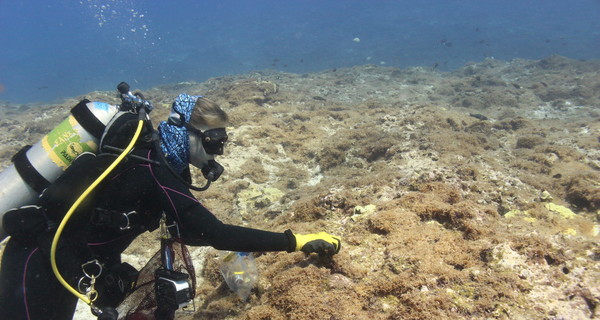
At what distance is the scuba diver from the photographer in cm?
220

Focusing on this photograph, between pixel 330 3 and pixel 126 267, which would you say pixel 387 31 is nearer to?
pixel 330 3

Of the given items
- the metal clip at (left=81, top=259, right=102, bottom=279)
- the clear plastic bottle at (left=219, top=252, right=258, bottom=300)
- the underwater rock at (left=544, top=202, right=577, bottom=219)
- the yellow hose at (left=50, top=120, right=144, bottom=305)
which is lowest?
the underwater rock at (left=544, top=202, right=577, bottom=219)

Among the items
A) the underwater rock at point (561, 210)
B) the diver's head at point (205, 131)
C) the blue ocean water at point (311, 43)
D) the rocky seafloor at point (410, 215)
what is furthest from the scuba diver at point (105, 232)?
the blue ocean water at point (311, 43)

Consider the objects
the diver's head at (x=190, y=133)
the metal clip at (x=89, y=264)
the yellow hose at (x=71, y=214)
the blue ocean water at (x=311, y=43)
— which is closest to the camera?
the yellow hose at (x=71, y=214)

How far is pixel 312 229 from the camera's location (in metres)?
3.45

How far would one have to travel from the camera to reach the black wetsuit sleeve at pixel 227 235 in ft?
7.68

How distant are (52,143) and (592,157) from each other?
11.2 meters

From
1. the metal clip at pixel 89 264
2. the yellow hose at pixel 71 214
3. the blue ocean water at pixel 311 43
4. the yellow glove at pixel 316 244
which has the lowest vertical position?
the blue ocean water at pixel 311 43

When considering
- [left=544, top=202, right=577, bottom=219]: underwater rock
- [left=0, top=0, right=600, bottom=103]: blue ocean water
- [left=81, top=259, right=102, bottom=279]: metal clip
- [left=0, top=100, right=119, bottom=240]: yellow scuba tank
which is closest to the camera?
[left=81, top=259, right=102, bottom=279]: metal clip

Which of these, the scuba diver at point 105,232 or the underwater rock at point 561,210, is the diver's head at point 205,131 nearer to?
the scuba diver at point 105,232

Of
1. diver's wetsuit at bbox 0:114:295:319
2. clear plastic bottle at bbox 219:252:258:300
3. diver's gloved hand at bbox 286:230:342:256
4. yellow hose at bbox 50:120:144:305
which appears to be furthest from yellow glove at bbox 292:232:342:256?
yellow hose at bbox 50:120:144:305

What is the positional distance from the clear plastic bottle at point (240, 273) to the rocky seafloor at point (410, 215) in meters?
0.09

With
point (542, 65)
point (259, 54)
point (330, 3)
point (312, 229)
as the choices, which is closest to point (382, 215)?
point (312, 229)

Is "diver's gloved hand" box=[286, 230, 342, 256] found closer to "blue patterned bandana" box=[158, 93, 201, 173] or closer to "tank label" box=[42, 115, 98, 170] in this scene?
"blue patterned bandana" box=[158, 93, 201, 173]
